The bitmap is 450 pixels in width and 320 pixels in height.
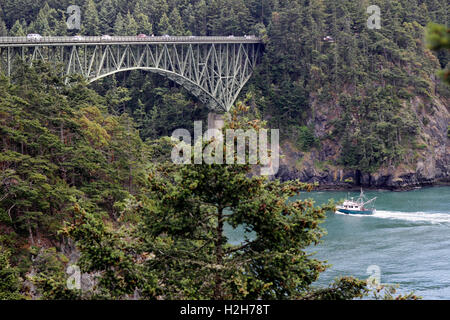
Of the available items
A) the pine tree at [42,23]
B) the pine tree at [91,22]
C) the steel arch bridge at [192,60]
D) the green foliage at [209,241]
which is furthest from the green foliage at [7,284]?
the pine tree at [91,22]

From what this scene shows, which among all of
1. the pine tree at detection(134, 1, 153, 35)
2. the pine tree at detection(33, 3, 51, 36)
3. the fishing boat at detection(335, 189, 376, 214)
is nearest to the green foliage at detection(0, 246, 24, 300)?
the fishing boat at detection(335, 189, 376, 214)

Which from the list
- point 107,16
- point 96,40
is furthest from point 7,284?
point 107,16

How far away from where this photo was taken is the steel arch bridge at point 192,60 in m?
35.7

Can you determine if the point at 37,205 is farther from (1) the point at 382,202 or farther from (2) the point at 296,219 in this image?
(1) the point at 382,202

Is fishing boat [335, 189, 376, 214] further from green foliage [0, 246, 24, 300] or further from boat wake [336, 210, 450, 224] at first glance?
green foliage [0, 246, 24, 300]

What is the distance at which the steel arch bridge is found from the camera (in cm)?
3569

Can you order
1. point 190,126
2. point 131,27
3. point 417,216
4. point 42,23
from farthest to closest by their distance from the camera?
point 42,23, point 131,27, point 190,126, point 417,216

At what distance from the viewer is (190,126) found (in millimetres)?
47719

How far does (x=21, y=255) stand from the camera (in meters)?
17.9

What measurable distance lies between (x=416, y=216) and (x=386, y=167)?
10476mm

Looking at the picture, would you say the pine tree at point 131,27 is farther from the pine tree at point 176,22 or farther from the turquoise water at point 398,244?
the turquoise water at point 398,244

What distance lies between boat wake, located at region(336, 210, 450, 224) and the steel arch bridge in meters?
15.3

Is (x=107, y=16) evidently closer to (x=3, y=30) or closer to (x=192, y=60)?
(x=3, y=30)

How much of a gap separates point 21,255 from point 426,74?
37.0 m
